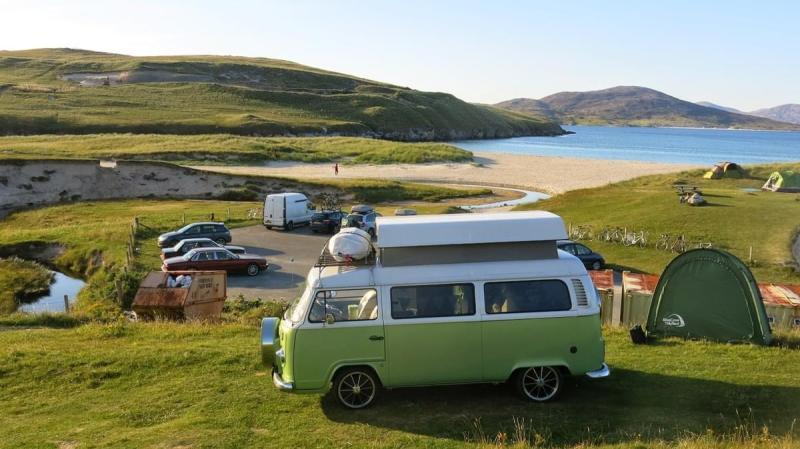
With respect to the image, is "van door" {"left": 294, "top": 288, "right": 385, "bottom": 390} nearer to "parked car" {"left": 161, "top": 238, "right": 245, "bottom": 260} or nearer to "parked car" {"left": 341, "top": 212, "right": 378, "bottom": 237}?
"parked car" {"left": 161, "top": 238, "right": 245, "bottom": 260}

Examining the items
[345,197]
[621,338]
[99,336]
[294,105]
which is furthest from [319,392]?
[294,105]

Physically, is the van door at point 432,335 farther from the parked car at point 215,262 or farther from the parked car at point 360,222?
the parked car at point 360,222

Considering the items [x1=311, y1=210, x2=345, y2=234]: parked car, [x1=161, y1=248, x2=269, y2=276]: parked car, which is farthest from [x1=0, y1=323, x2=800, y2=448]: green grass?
[x1=311, y1=210, x2=345, y2=234]: parked car

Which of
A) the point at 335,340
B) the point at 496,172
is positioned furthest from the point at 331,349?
the point at 496,172

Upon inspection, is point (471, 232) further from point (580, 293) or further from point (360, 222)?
point (360, 222)

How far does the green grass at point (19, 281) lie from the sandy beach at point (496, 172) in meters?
38.0

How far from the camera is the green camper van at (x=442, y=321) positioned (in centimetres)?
958

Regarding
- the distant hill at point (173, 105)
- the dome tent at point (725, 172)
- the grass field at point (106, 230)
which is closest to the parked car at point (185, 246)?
the grass field at point (106, 230)

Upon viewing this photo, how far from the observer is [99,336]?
1541cm

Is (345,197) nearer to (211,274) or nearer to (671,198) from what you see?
(671,198)

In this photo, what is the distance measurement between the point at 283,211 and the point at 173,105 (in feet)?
390

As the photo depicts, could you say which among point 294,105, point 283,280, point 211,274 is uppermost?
point 294,105

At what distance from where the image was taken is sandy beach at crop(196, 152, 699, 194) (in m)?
72.9

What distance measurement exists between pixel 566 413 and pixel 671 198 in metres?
34.4
